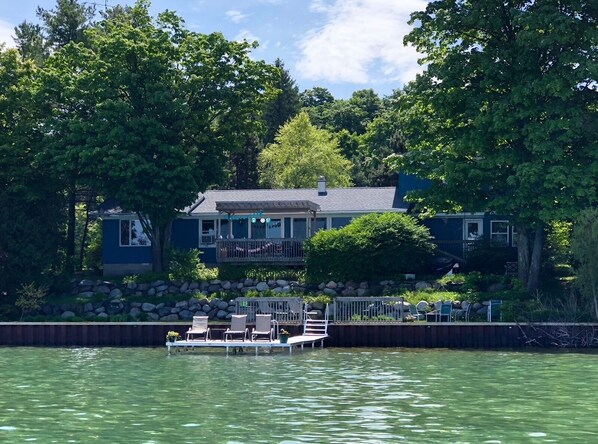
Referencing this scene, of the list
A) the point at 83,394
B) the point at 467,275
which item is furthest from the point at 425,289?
the point at 83,394

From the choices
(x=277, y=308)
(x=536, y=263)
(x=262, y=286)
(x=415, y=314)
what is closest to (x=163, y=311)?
(x=262, y=286)

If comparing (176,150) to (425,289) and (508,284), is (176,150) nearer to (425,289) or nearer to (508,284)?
(425,289)

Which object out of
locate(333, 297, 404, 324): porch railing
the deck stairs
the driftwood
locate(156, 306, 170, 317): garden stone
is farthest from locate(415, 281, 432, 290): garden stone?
locate(156, 306, 170, 317): garden stone

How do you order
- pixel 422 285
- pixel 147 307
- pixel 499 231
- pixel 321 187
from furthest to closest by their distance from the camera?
pixel 321 187 → pixel 499 231 → pixel 147 307 → pixel 422 285

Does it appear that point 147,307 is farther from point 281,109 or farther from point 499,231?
point 281,109

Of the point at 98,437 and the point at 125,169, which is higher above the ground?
the point at 125,169

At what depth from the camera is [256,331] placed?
3588 centimetres

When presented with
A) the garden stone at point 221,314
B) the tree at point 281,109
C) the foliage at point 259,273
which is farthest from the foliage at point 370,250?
the tree at point 281,109

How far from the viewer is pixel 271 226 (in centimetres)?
5353

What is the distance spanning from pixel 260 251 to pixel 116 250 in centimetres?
960

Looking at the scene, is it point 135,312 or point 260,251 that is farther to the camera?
point 260,251

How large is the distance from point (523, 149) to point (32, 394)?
986 inches

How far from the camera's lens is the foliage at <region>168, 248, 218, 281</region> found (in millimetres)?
47656

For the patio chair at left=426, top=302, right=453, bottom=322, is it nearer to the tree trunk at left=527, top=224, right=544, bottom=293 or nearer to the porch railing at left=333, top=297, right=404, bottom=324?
the porch railing at left=333, top=297, right=404, bottom=324
